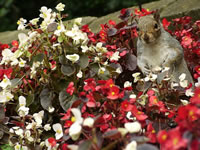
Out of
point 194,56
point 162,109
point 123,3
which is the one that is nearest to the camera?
point 162,109

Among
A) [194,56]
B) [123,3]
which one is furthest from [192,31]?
[123,3]

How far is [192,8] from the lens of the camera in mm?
2629

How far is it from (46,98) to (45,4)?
8.11 ft

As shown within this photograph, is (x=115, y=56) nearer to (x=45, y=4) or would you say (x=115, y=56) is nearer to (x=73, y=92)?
(x=73, y=92)

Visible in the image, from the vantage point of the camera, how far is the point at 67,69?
5.22ft

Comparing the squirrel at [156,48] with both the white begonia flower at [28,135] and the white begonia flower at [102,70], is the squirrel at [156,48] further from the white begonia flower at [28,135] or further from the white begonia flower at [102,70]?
the white begonia flower at [28,135]

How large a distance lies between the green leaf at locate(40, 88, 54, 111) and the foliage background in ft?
7.70

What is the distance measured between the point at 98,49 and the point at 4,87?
20.6 inches

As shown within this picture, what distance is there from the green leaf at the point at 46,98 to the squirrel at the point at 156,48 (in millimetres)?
524

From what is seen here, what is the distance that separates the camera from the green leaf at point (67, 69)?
61.6 inches

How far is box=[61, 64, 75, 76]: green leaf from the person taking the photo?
5.13 ft

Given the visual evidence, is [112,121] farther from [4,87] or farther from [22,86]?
[22,86]

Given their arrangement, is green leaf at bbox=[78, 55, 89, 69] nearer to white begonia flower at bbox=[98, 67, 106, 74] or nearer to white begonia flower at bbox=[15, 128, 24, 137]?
white begonia flower at bbox=[98, 67, 106, 74]

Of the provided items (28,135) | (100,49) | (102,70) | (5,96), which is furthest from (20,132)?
(100,49)
